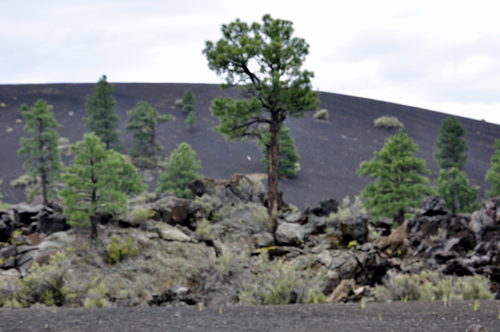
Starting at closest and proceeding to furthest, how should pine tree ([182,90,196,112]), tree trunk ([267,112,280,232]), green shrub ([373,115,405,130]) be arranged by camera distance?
1. tree trunk ([267,112,280,232])
2. pine tree ([182,90,196,112])
3. green shrub ([373,115,405,130])

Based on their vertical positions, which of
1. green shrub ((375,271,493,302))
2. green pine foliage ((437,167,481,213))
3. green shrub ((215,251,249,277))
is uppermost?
green pine foliage ((437,167,481,213))

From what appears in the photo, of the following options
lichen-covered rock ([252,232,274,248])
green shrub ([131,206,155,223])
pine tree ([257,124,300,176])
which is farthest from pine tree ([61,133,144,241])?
pine tree ([257,124,300,176])

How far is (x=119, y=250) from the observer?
47.6 feet

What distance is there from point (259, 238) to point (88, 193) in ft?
26.1

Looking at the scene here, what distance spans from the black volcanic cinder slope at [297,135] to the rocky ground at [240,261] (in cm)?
2080

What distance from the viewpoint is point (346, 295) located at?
33.7 ft

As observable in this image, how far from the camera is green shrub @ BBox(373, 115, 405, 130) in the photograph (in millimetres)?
62031

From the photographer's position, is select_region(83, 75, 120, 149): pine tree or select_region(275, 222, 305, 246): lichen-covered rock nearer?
select_region(275, 222, 305, 246): lichen-covered rock

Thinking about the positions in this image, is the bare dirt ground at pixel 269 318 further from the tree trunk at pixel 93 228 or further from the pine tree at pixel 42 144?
the pine tree at pixel 42 144

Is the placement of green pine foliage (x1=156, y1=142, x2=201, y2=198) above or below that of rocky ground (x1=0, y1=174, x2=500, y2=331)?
above

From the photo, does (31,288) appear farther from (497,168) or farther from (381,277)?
(497,168)

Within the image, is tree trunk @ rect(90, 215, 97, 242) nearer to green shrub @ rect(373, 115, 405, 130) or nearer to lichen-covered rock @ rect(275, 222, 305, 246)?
lichen-covered rock @ rect(275, 222, 305, 246)

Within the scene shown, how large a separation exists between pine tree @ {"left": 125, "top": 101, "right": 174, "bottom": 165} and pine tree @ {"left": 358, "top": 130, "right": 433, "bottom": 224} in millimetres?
26945

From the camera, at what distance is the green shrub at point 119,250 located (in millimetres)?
14298
